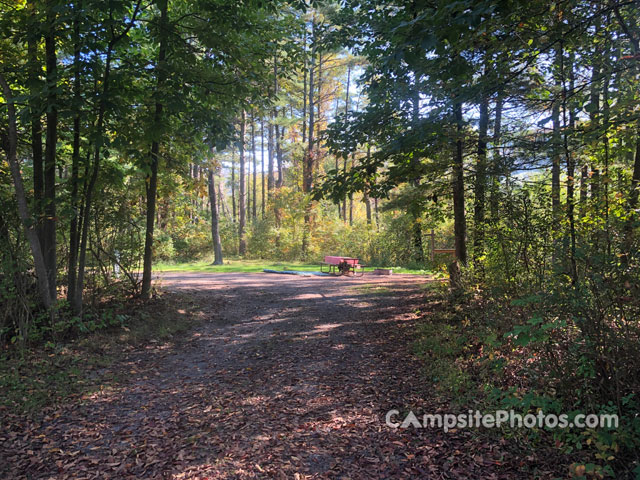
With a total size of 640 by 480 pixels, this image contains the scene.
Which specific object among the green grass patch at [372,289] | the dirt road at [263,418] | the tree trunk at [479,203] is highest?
the tree trunk at [479,203]

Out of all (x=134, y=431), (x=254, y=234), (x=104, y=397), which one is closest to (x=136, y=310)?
(x=104, y=397)

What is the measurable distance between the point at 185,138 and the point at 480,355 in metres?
6.89

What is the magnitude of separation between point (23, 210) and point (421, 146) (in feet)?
20.7

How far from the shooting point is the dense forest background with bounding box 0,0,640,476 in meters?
3.23

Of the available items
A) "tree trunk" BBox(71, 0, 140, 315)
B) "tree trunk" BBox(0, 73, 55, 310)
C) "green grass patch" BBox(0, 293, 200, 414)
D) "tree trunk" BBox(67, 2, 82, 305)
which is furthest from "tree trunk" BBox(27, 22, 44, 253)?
"green grass patch" BBox(0, 293, 200, 414)

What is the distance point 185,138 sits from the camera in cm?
806

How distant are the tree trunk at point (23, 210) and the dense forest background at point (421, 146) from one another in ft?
0.07

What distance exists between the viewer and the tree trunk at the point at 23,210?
17.4ft

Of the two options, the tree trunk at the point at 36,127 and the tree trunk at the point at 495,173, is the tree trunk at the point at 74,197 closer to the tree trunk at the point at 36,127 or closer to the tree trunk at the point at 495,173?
the tree trunk at the point at 36,127

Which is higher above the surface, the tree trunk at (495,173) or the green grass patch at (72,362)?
the tree trunk at (495,173)

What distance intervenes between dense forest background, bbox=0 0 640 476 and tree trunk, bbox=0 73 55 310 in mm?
20

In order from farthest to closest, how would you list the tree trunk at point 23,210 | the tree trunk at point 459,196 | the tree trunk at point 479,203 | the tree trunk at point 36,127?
the tree trunk at point 459,196, the tree trunk at point 479,203, the tree trunk at point 23,210, the tree trunk at point 36,127

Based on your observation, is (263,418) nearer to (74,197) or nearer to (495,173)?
(74,197)

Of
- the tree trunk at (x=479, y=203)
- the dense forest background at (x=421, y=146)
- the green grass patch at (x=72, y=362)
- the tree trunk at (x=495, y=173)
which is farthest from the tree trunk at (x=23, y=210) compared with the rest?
the tree trunk at (x=479, y=203)
